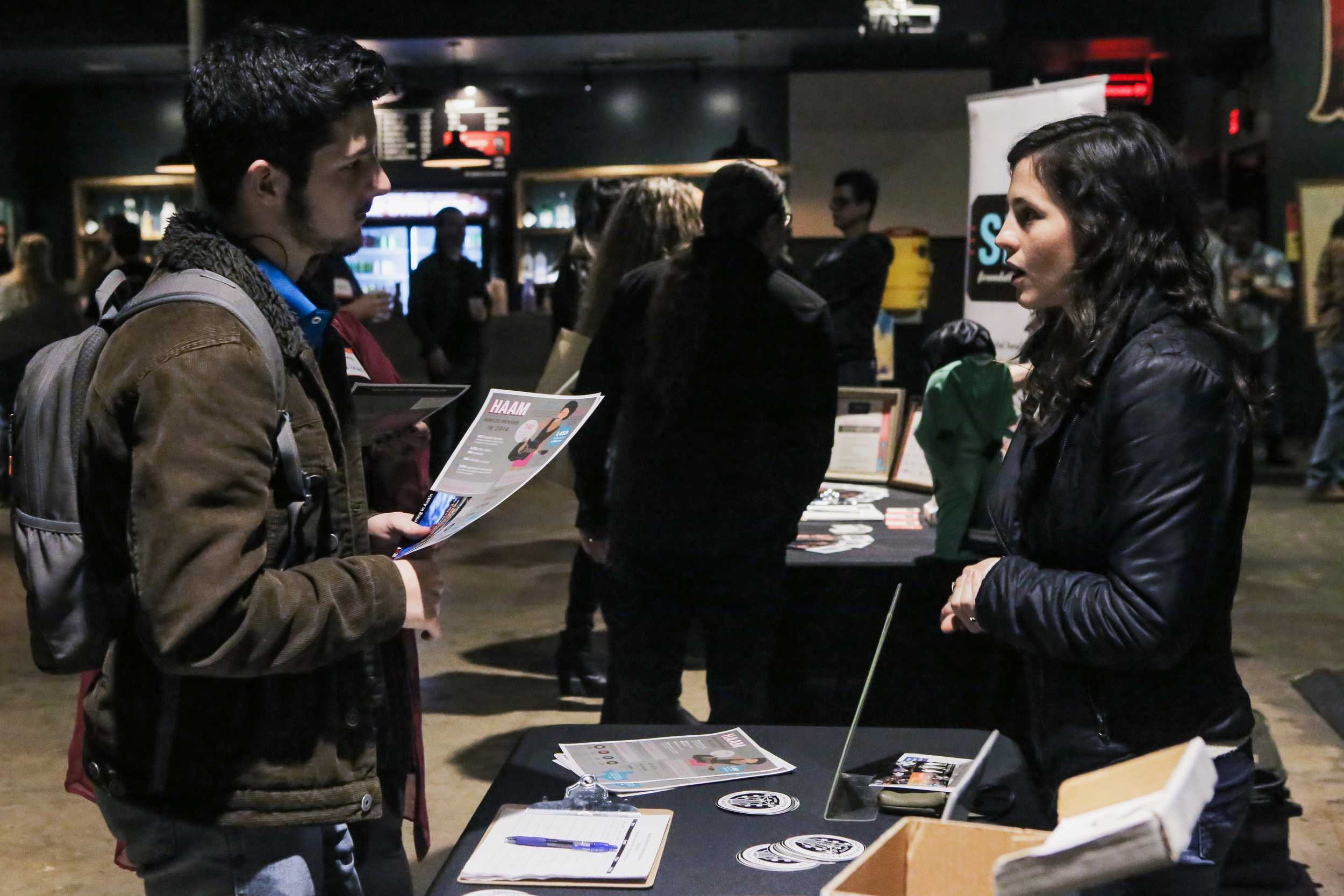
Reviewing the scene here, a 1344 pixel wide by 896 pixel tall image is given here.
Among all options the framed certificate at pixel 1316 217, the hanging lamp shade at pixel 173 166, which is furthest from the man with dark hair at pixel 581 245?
the hanging lamp shade at pixel 173 166

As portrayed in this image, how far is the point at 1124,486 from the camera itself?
5.03 feet

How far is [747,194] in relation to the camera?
9.46 ft

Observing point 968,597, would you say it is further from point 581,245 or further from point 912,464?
point 581,245

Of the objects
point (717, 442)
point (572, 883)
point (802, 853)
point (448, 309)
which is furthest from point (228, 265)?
point (448, 309)

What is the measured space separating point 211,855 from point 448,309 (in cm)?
558

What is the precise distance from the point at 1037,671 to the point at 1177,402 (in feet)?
1.26

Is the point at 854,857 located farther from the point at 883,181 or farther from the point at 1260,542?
the point at 883,181

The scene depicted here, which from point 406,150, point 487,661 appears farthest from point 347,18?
point 487,661

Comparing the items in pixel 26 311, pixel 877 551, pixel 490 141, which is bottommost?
pixel 877 551

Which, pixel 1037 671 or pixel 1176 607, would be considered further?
pixel 1037 671

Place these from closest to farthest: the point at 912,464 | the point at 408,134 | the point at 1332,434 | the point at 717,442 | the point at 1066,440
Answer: the point at 1066,440, the point at 717,442, the point at 912,464, the point at 1332,434, the point at 408,134

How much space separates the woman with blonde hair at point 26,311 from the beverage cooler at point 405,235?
3.36 metres

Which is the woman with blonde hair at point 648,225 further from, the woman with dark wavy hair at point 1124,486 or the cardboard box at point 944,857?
the cardboard box at point 944,857

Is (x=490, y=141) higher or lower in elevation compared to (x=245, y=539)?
higher
